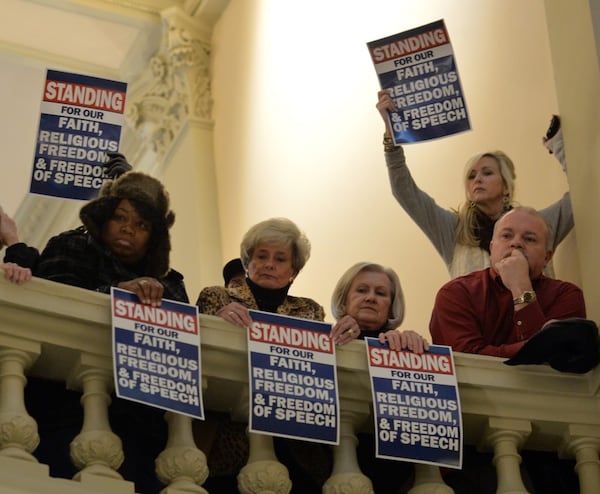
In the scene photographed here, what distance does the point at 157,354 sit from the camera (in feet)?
17.0

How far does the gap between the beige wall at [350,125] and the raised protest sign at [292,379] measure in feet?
5.34

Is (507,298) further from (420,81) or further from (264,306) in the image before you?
(420,81)

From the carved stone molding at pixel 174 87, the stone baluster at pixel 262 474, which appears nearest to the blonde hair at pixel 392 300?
the stone baluster at pixel 262 474

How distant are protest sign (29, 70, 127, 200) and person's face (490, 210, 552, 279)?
4.81 feet

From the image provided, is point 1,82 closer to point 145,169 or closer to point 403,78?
point 145,169

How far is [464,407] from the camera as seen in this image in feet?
18.5

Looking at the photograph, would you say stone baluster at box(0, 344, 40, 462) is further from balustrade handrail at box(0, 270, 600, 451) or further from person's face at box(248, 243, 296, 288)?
person's face at box(248, 243, 296, 288)

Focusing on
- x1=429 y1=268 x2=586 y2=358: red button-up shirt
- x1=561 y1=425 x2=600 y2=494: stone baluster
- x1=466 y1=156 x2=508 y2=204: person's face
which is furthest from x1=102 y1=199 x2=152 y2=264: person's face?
x1=466 y1=156 x2=508 y2=204: person's face

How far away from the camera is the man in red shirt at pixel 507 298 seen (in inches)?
237

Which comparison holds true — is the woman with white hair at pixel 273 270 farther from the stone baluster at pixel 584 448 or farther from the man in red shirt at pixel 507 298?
A: the stone baluster at pixel 584 448

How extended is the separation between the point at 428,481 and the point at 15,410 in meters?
1.38

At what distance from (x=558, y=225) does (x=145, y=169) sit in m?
5.72

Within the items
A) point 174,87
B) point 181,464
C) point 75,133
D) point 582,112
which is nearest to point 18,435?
point 181,464

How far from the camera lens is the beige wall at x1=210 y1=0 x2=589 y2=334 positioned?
776 cm
